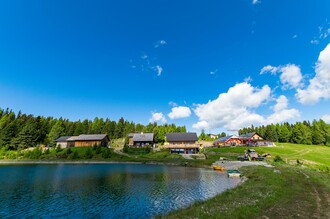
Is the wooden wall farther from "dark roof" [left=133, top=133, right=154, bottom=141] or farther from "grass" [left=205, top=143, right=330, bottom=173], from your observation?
"grass" [left=205, top=143, right=330, bottom=173]

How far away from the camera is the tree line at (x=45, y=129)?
337 ft

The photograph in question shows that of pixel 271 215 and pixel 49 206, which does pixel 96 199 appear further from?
pixel 271 215

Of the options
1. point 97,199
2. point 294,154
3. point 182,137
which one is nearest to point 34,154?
point 182,137

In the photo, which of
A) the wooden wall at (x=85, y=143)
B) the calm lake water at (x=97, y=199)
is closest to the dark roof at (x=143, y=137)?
the wooden wall at (x=85, y=143)

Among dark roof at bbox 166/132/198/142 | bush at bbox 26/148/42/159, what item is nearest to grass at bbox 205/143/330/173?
dark roof at bbox 166/132/198/142

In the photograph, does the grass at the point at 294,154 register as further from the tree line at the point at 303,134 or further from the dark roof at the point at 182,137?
the tree line at the point at 303,134

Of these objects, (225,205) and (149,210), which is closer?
(225,205)

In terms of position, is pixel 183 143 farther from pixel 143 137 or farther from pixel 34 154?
pixel 34 154

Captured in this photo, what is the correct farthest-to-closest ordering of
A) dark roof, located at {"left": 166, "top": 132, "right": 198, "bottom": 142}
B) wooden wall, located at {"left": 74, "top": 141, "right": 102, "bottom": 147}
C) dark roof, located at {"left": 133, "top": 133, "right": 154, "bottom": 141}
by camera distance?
dark roof, located at {"left": 133, "top": 133, "right": 154, "bottom": 141} < wooden wall, located at {"left": 74, "top": 141, "right": 102, "bottom": 147} < dark roof, located at {"left": 166, "top": 132, "right": 198, "bottom": 142}

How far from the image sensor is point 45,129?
13000 cm

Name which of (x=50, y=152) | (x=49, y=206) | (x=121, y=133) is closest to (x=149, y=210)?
(x=49, y=206)

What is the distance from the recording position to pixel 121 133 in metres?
159

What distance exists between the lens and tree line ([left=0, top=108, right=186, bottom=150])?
10277cm

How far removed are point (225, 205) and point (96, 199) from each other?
17.7 metres
